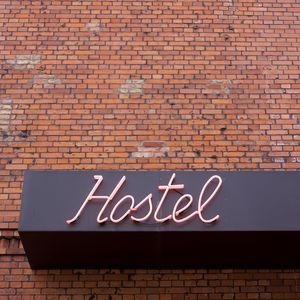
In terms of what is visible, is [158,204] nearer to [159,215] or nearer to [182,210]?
[159,215]

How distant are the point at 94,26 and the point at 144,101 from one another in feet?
4.31

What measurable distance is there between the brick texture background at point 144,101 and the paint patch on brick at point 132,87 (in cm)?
2

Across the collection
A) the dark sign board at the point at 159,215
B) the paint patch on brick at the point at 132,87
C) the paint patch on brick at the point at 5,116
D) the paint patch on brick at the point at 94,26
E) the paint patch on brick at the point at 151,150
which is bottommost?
the dark sign board at the point at 159,215

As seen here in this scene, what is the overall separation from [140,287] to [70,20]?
364 centimetres

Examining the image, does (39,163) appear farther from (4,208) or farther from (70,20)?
(70,20)

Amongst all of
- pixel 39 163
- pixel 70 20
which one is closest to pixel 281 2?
pixel 70 20

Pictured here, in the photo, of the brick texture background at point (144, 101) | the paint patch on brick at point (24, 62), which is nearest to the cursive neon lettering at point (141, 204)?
the brick texture background at point (144, 101)

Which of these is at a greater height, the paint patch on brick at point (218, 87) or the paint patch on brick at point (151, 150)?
the paint patch on brick at point (218, 87)

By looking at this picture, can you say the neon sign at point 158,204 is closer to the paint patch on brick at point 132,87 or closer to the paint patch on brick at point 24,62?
the paint patch on brick at point 132,87

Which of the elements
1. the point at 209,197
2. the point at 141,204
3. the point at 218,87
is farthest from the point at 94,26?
the point at 209,197

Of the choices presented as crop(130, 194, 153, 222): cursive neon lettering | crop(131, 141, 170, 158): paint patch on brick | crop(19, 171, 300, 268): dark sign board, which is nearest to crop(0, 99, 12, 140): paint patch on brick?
crop(19, 171, 300, 268): dark sign board

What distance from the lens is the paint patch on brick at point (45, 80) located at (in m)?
7.45

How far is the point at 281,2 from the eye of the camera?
26.5 ft

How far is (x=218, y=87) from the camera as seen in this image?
294 inches
